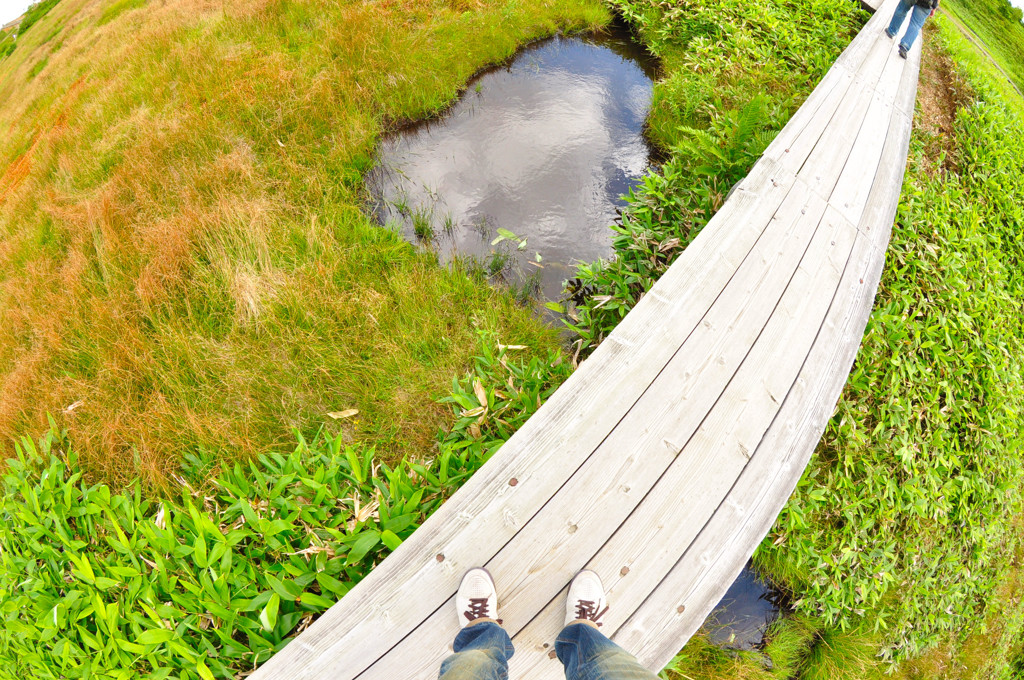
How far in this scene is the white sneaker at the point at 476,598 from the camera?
6.38 ft

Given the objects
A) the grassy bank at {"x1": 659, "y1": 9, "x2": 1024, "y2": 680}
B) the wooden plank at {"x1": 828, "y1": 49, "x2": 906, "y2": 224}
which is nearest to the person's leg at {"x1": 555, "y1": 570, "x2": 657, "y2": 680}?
the grassy bank at {"x1": 659, "y1": 9, "x2": 1024, "y2": 680}

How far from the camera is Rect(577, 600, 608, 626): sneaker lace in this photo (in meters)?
1.97

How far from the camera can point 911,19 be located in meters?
4.95

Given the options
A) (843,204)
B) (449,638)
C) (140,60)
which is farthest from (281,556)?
(140,60)

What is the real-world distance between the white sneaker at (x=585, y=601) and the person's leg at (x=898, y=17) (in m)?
7.44

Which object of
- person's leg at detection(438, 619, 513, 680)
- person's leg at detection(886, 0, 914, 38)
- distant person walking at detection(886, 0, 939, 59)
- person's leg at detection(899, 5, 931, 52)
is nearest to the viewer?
person's leg at detection(438, 619, 513, 680)

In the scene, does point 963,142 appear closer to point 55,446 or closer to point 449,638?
point 449,638

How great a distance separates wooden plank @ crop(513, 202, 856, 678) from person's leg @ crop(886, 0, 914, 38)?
15.6 feet

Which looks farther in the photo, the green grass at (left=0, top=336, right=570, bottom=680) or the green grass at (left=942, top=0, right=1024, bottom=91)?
the green grass at (left=942, top=0, right=1024, bottom=91)

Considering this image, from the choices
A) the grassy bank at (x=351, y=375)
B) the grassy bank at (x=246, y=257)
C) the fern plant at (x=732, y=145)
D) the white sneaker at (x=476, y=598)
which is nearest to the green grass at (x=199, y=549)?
the grassy bank at (x=351, y=375)

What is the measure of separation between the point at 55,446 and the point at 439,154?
13.8 feet

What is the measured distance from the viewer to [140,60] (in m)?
5.96

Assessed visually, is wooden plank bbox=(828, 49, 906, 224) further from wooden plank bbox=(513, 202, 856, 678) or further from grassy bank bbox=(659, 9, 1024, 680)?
wooden plank bbox=(513, 202, 856, 678)

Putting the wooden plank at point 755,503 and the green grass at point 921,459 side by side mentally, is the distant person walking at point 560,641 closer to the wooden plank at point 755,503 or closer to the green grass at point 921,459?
the wooden plank at point 755,503
